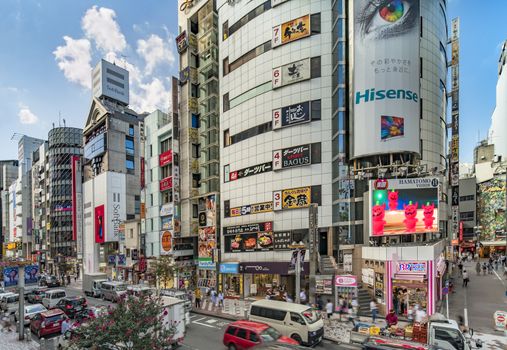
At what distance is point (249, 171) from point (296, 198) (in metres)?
7.04

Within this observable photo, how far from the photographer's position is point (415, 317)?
71.3 feet

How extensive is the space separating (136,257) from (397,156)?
140ft

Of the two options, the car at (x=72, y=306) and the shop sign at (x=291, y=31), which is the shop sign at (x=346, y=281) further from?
the shop sign at (x=291, y=31)

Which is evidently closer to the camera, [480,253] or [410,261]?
[410,261]

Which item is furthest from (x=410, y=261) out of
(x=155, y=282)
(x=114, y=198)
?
(x=114, y=198)

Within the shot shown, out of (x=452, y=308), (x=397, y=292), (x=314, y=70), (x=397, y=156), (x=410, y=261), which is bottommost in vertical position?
(x=452, y=308)

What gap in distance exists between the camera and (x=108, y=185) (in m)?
62.7

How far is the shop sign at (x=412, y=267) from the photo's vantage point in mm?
23266

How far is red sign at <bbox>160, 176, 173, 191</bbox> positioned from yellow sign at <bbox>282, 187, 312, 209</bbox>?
19274 millimetres

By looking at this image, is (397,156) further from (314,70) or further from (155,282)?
(155,282)

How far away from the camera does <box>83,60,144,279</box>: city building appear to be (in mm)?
62156

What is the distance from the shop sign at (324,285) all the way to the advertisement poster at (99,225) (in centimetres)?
4842

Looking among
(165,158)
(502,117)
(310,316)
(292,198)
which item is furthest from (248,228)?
(502,117)

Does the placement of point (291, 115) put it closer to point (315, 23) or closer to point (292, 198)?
point (292, 198)
